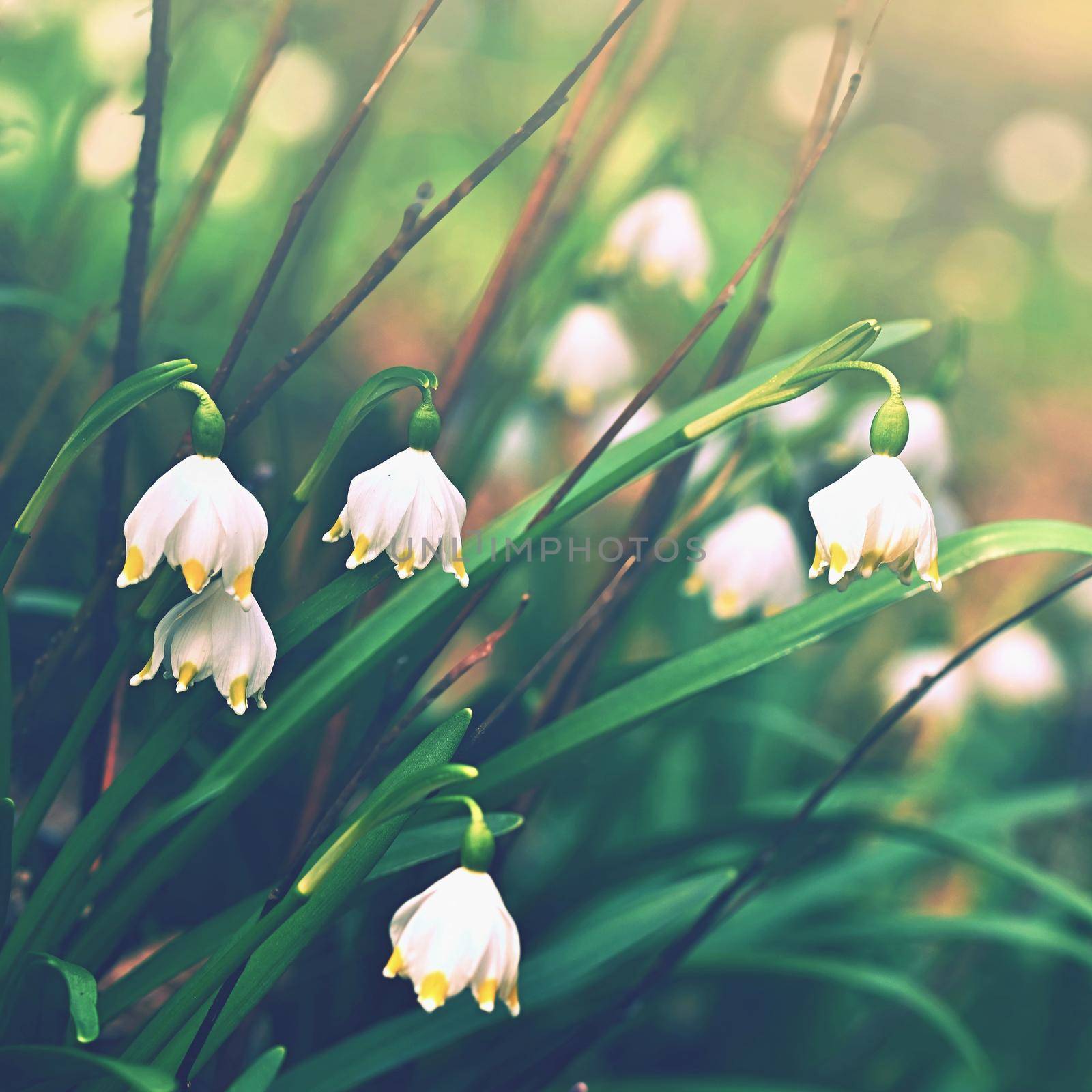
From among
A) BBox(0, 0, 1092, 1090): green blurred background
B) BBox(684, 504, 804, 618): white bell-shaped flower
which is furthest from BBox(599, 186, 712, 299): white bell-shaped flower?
BBox(684, 504, 804, 618): white bell-shaped flower

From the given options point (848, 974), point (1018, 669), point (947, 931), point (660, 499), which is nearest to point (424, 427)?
point (660, 499)

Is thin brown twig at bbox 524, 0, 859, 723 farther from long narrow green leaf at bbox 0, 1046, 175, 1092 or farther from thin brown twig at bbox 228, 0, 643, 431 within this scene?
long narrow green leaf at bbox 0, 1046, 175, 1092

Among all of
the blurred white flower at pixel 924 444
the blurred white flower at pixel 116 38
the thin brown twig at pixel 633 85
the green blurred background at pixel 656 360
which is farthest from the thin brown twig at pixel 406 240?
the blurred white flower at pixel 116 38

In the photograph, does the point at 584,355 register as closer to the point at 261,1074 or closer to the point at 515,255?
the point at 515,255

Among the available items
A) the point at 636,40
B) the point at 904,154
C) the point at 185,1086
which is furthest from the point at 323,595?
the point at 904,154

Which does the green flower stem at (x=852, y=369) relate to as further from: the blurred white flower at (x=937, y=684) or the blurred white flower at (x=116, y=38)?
the blurred white flower at (x=116, y=38)

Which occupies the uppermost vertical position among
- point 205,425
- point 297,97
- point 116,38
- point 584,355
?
point 297,97

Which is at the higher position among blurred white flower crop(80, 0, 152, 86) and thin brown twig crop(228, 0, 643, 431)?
blurred white flower crop(80, 0, 152, 86)
